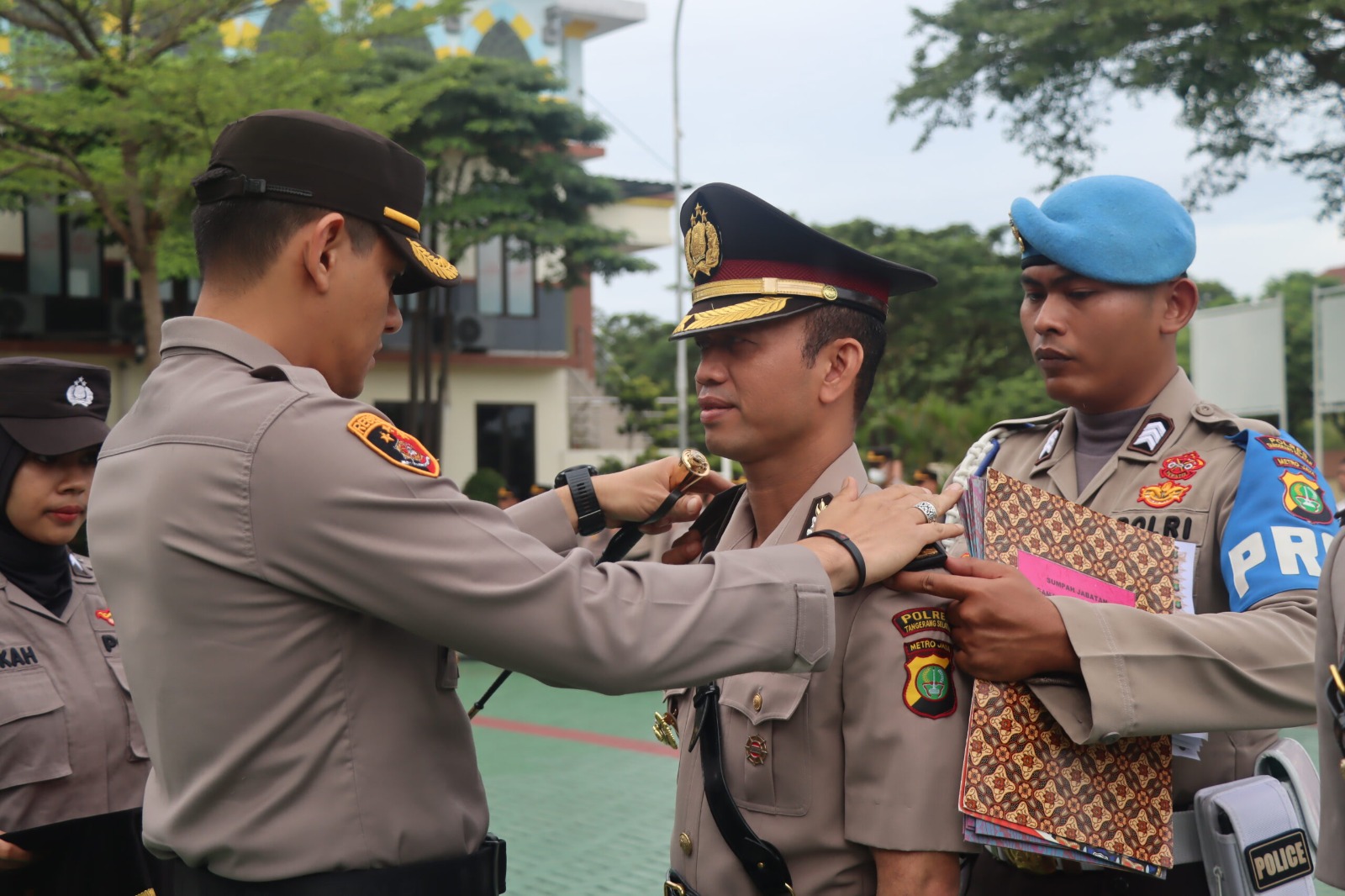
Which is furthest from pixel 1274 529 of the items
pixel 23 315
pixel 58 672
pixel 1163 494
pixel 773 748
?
pixel 23 315

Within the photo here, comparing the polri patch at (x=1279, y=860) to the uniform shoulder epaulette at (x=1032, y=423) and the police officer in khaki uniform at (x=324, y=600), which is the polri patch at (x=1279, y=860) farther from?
the uniform shoulder epaulette at (x=1032, y=423)

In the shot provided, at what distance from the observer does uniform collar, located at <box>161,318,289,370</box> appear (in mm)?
1983

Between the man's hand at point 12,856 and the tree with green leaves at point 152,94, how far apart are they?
11941 millimetres

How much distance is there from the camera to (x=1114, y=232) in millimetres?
2363

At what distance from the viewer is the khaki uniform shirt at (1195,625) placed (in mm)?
1908

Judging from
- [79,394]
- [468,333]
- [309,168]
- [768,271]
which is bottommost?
[79,394]

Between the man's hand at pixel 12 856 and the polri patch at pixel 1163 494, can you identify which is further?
the man's hand at pixel 12 856

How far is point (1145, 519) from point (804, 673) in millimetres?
745

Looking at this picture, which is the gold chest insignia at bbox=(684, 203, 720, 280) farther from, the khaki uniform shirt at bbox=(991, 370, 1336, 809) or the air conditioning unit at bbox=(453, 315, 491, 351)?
the air conditioning unit at bbox=(453, 315, 491, 351)

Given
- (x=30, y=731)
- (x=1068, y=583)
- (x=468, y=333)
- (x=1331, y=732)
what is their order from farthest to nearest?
(x=468, y=333) < (x=30, y=731) < (x=1068, y=583) < (x=1331, y=732)

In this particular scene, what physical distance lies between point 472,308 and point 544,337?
1645 mm

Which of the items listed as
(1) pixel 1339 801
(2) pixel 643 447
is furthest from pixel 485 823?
(2) pixel 643 447

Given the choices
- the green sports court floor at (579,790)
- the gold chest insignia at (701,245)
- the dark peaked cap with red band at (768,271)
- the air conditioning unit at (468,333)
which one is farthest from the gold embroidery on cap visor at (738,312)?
the air conditioning unit at (468,333)

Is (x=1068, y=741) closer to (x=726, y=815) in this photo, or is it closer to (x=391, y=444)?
(x=726, y=815)
